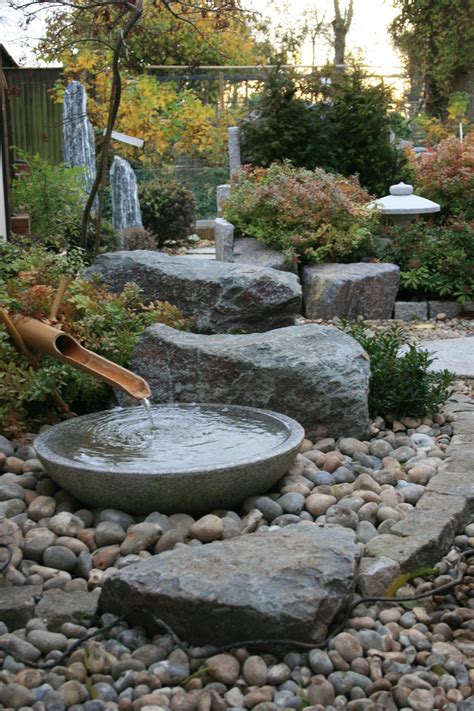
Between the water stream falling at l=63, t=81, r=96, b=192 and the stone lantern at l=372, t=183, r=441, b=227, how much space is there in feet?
16.8

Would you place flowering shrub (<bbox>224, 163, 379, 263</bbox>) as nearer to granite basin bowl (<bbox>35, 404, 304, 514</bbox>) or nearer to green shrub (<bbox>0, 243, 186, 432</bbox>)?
green shrub (<bbox>0, 243, 186, 432</bbox>)

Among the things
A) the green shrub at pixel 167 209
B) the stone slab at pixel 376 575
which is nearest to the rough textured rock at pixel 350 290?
the stone slab at pixel 376 575

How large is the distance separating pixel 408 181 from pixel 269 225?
10.9 feet

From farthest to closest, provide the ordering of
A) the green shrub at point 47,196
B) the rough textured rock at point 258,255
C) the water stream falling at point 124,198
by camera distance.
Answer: the water stream falling at point 124,198 → the green shrub at point 47,196 → the rough textured rock at point 258,255

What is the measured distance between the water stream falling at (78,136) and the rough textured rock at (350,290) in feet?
19.2

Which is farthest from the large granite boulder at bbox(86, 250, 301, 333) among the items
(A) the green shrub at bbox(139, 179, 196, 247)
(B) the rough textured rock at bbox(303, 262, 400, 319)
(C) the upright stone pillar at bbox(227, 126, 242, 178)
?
(A) the green shrub at bbox(139, 179, 196, 247)

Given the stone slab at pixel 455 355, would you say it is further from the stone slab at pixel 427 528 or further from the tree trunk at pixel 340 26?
the tree trunk at pixel 340 26

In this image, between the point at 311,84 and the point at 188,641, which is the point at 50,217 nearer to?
the point at 311,84

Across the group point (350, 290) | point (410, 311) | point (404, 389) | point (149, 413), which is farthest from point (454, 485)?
point (410, 311)

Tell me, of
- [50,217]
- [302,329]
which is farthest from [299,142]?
[302,329]

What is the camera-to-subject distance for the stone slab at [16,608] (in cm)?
303

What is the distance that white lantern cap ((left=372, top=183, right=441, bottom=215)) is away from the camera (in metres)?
10.3

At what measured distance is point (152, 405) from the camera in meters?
4.86

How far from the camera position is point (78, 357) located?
15.8ft
